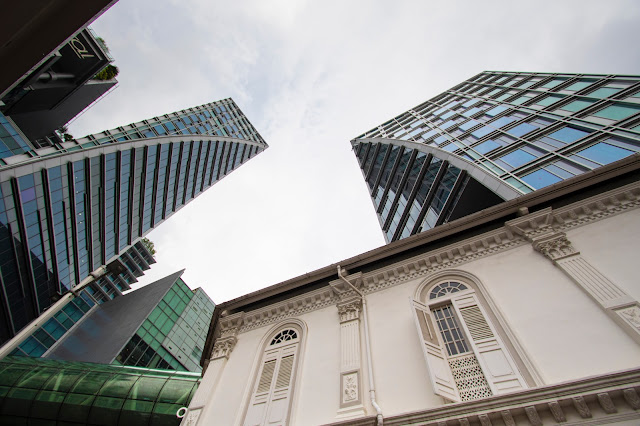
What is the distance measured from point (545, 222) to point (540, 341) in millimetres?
4659

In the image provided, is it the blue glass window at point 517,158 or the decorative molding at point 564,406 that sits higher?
the blue glass window at point 517,158

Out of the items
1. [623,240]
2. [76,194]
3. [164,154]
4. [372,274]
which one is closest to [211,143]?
[164,154]

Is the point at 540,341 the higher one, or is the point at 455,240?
the point at 455,240

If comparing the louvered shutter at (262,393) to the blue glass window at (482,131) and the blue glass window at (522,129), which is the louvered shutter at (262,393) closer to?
the blue glass window at (522,129)

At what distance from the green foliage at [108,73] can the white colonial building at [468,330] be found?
4005 centimetres

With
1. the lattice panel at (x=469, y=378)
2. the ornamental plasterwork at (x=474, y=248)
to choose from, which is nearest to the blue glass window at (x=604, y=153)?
the ornamental plasterwork at (x=474, y=248)

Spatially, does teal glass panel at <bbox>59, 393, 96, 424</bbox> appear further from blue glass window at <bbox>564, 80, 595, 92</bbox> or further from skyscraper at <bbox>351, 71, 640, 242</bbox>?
blue glass window at <bbox>564, 80, 595, 92</bbox>

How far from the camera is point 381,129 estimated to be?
53406 millimetres

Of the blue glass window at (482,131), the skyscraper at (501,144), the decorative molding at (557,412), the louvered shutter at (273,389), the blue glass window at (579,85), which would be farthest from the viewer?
the blue glass window at (482,131)

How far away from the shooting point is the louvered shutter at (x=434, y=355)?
7.93 m

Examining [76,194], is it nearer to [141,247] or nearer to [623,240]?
[141,247]

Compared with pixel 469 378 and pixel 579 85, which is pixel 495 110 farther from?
pixel 469 378

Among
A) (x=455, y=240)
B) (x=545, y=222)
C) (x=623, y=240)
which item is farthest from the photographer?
(x=455, y=240)

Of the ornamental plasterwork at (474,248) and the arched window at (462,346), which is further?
the ornamental plasterwork at (474,248)
